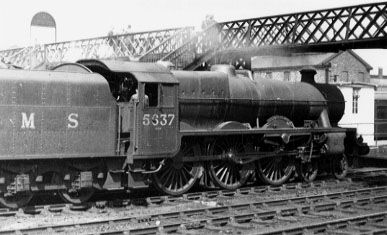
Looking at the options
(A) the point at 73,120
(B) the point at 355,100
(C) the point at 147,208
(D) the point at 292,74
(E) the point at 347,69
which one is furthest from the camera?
(E) the point at 347,69

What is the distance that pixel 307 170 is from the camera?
1798 centimetres

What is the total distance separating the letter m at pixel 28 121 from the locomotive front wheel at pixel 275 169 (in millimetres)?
7227

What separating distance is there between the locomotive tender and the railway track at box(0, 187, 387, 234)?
1766 millimetres

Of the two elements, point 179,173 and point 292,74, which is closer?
point 179,173

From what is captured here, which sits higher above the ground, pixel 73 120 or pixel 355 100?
pixel 355 100

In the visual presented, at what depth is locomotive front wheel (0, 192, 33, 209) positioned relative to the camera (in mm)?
11891

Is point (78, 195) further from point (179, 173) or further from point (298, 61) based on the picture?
point (298, 61)

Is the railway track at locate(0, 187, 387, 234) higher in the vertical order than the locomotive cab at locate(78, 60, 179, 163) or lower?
lower

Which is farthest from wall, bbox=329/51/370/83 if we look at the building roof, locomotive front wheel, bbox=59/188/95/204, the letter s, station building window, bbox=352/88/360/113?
the letter s

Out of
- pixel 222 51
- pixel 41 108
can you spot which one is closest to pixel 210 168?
pixel 41 108

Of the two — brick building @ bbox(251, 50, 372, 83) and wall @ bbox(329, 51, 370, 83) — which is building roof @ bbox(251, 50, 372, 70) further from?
wall @ bbox(329, 51, 370, 83)

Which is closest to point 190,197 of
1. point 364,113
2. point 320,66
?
point 364,113

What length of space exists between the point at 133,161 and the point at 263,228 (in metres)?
3.69

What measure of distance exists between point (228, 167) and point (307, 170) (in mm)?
3430
